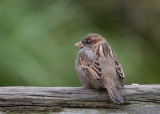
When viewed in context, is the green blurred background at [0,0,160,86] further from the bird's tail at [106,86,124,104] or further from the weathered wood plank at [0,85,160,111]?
the weathered wood plank at [0,85,160,111]

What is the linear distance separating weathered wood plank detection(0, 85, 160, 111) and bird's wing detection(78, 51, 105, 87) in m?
0.43

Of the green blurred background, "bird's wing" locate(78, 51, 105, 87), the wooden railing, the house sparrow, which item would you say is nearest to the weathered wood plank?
the wooden railing

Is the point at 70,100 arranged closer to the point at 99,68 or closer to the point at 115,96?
the point at 115,96

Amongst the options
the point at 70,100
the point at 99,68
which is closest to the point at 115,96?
the point at 70,100

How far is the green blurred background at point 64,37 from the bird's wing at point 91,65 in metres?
1.03

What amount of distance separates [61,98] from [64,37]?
255cm

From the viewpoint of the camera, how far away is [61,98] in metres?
2.45

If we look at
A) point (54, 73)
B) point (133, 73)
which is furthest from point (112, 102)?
point (133, 73)

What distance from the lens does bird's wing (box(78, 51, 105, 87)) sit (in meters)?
3.06

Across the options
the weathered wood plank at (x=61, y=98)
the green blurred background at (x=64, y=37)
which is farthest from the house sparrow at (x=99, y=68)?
the green blurred background at (x=64, y=37)

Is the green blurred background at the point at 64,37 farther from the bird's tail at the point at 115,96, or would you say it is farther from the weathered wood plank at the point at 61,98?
the weathered wood plank at the point at 61,98

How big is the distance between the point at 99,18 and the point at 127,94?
3.28 m

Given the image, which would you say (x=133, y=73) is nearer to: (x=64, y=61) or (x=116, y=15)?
(x=64, y=61)

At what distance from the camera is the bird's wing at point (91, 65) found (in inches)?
121
